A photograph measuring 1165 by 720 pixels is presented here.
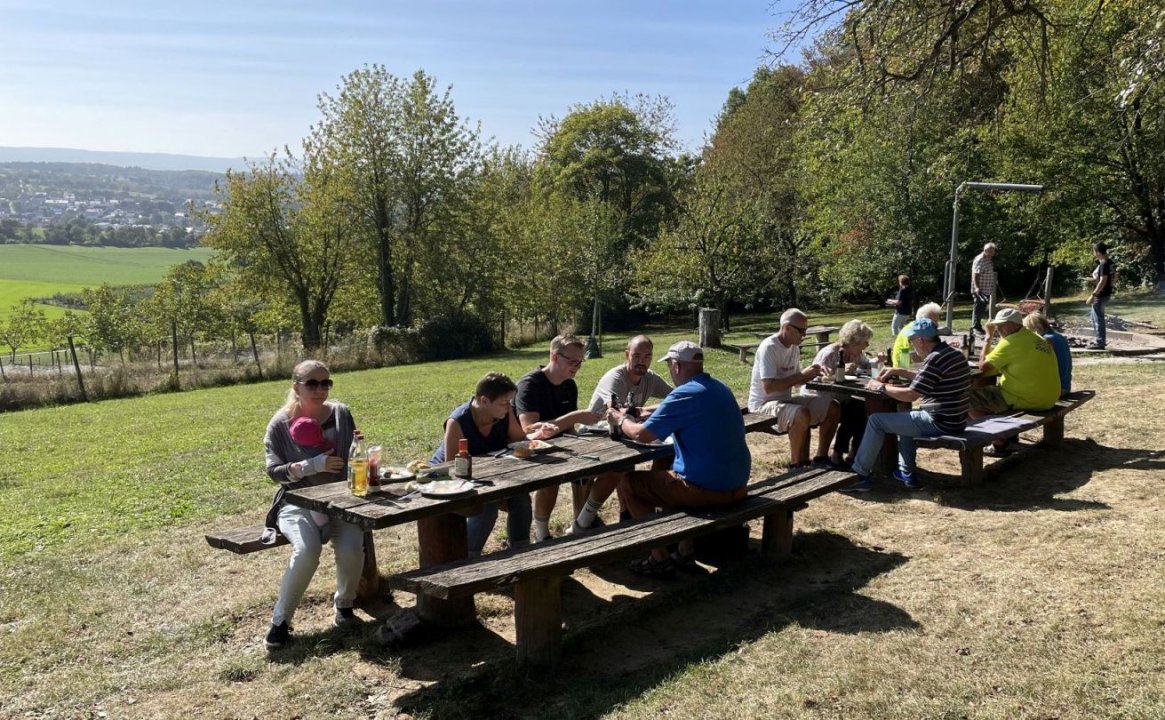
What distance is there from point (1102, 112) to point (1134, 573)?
19.9 meters

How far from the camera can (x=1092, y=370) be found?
12000mm

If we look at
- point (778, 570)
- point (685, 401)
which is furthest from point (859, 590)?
point (685, 401)

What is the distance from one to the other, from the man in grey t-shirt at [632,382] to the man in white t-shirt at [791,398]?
1.24m

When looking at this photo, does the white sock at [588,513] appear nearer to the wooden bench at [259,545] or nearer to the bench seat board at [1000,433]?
the wooden bench at [259,545]

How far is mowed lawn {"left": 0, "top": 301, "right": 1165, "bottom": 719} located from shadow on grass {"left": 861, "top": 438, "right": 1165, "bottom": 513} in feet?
0.11

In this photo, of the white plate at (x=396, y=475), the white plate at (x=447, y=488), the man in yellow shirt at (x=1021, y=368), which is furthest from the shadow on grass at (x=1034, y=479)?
the white plate at (x=396, y=475)

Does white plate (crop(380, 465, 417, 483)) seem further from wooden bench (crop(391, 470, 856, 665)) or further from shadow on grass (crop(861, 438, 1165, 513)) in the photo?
shadow on grass (crop(861, 438, 1165, 513))

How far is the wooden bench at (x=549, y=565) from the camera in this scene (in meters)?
4.10

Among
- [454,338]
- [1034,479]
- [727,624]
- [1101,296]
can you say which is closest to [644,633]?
[727,624]

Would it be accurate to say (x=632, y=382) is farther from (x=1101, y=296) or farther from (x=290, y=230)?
(x=290, y=230)

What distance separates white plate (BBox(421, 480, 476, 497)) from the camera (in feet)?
15.0

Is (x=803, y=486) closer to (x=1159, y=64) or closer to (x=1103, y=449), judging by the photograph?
(x=1103, y=449)

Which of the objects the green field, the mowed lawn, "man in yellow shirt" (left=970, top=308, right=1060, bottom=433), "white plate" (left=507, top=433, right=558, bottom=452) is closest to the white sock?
the mowed lawn

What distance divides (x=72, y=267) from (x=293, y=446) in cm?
11632
